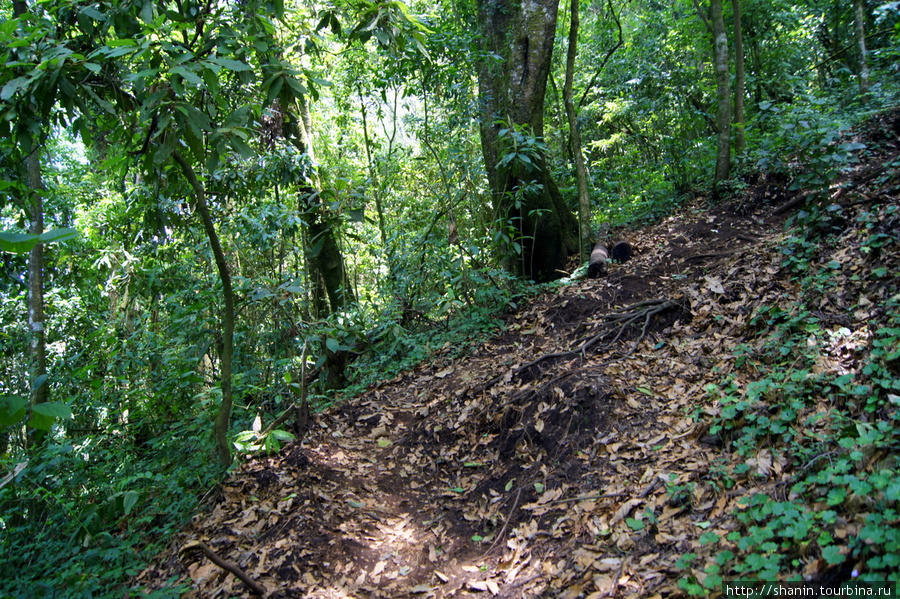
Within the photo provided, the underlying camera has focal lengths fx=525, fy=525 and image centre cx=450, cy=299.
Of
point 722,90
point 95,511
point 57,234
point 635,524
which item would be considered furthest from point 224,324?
point 722,90

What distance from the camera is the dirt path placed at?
282 centimetres

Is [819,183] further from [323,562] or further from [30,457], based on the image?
[30,457]

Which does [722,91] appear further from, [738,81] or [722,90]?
[738,81]

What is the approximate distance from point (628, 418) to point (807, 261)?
7.38ft

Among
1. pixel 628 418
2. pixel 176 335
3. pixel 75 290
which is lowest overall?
pixel 628 418

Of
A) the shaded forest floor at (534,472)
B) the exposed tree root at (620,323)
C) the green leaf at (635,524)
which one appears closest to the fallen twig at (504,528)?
the shaded forest floor at (534,472)

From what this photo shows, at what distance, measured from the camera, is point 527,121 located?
7473mm

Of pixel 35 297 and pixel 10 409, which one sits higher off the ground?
pixel 35 297

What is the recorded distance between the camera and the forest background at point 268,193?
3135 millimetres

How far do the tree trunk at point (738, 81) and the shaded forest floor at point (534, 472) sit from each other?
2.99 meters

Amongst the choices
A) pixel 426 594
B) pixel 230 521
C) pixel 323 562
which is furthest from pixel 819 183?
pixel 230 521

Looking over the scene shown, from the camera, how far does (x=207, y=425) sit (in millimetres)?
4723

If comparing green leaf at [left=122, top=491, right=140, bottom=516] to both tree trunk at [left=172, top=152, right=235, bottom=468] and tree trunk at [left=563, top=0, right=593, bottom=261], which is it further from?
tree trunk at [left=563, top=0, right=593, bottom=261]

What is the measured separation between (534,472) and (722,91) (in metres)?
7.02
